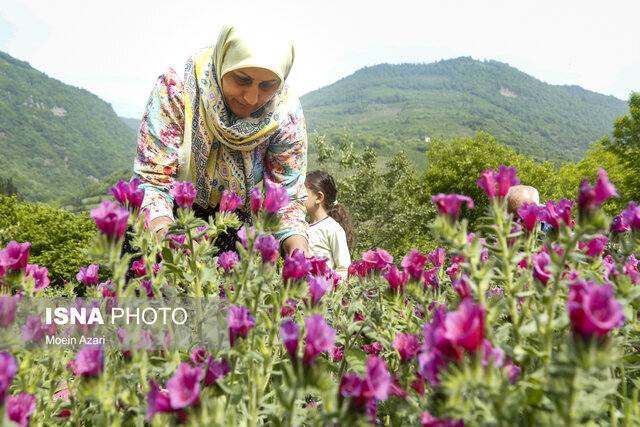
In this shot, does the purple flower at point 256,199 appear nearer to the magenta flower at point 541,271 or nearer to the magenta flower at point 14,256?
the magenta flower at point 14,256

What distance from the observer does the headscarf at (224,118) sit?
9.41ft

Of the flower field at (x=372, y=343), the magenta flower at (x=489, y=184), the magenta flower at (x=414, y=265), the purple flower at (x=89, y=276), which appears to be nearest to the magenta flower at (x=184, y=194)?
the flower field at (x=372, y=343)

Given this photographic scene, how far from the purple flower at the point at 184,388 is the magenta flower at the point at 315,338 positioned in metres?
0.25

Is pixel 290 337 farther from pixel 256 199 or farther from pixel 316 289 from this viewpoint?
pixel 256 199

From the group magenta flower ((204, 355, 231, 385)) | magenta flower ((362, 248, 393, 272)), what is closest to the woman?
magenta flower ((362, 248, 393, 272))

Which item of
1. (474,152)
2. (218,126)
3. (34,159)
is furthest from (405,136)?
(218,126)

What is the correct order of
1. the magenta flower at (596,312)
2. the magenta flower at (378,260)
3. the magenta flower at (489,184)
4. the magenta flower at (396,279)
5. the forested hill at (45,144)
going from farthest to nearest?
the forested hill at (45,144) < the magenta flower at (378,260) < the magenta flower at (396,279) < the magenta flower at (489,184) < the magenta flower at (596,312)

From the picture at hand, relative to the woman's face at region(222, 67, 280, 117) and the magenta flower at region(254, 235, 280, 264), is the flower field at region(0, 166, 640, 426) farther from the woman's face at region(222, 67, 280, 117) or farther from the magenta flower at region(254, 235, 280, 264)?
the woman's face at region(222, 67, 280, 117)

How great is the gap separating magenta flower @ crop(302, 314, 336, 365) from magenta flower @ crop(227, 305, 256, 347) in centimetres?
26

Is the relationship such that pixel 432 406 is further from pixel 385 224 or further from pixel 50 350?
pixel 385 224

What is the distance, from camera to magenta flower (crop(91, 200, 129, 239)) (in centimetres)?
118

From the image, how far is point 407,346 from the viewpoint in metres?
1.31

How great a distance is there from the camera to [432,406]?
3.10 ft

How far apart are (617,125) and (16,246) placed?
37.7 metres
